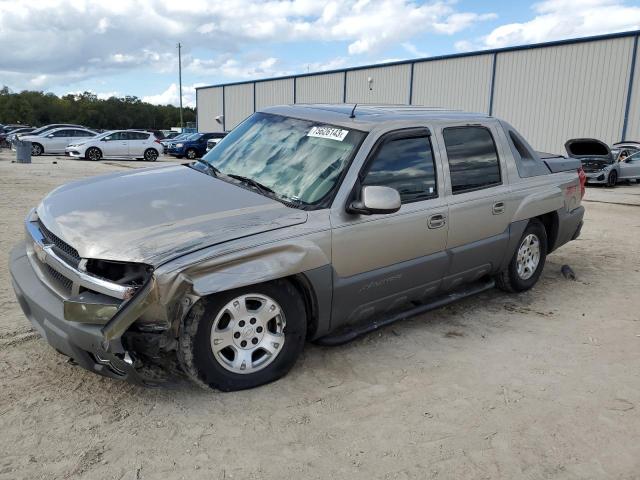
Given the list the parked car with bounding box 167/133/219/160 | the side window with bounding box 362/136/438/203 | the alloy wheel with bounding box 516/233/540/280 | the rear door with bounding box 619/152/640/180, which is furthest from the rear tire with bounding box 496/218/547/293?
the parked car with bounding box 167/133/219/160

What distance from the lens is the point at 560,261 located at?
682cm

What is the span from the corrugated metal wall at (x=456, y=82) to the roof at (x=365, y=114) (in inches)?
965

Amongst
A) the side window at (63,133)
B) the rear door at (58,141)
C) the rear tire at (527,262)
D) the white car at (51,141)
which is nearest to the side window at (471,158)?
the rear tire at (527,262)

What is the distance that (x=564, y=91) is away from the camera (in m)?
24.9

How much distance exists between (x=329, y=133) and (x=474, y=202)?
1398 millimetres

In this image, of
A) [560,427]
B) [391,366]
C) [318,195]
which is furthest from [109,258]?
[560,427]

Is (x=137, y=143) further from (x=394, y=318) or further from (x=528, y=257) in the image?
(x=394, y=318)

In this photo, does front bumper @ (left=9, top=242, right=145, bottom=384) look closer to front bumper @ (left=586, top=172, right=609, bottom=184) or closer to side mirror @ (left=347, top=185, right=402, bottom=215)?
side mirror @ (left=347, top=185, right=402, bottom=215)

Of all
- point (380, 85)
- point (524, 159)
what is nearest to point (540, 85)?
point (380, 85)

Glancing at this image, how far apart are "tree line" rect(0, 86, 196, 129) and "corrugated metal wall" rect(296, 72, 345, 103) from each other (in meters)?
62.0

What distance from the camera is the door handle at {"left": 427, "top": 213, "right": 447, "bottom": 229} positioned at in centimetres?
405

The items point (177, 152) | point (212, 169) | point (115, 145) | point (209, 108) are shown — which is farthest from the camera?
point (209, 108)

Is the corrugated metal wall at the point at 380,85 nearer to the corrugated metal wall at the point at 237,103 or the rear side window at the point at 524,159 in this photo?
the corrugated metal wall at the point at 237,103

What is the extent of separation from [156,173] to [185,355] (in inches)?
67.3
